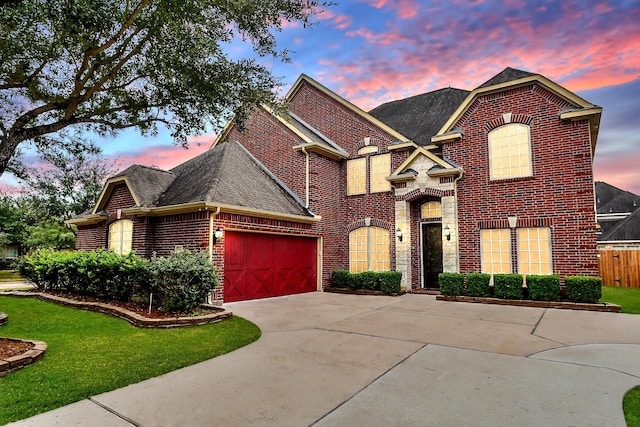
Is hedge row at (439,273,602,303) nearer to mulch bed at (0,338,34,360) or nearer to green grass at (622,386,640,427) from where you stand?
green grass at (622,386,640,427)

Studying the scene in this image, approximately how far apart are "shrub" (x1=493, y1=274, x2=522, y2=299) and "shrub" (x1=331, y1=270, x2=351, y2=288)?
532cm

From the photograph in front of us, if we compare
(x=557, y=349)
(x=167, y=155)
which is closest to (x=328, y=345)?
(x=557, y=349)

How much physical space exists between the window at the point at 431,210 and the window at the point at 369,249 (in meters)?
1.65

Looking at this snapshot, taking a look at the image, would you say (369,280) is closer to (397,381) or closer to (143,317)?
(143,317)

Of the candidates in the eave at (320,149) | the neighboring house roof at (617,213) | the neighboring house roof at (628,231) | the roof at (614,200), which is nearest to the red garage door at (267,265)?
the eave at (320,149)

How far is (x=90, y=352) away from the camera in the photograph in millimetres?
5438

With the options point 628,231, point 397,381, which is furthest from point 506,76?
point 628,231

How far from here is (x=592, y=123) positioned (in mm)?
11508

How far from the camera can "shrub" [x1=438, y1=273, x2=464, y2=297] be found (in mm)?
11883

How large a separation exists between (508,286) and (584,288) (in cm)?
188

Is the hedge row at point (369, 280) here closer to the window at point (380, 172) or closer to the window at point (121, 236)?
the window at point (380, 172)

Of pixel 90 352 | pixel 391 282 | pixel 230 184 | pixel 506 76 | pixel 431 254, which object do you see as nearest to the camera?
pixel 90 352

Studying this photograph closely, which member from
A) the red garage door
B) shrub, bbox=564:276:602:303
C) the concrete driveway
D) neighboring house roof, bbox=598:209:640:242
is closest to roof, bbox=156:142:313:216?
the red garage door

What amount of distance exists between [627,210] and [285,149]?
1106 inches
